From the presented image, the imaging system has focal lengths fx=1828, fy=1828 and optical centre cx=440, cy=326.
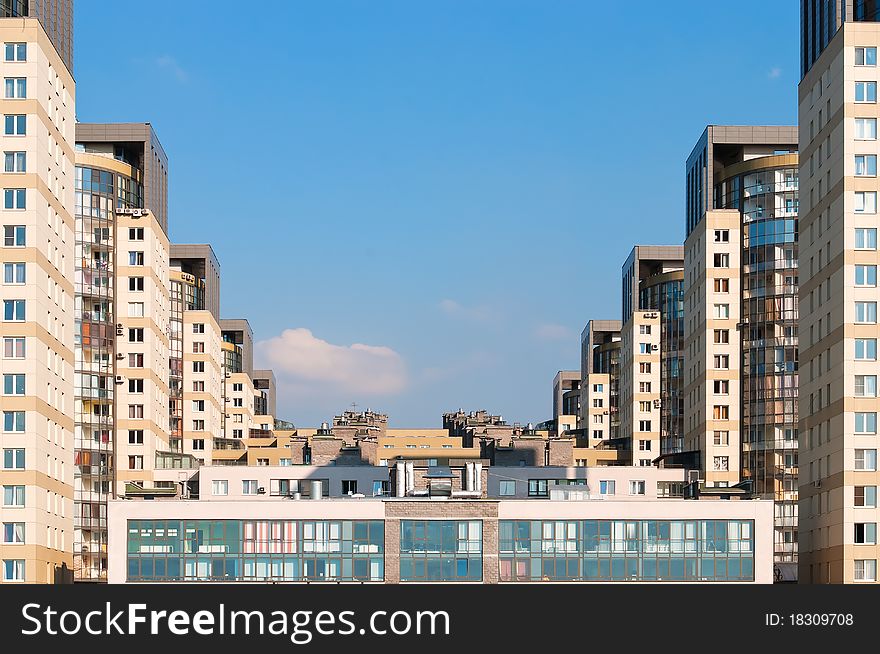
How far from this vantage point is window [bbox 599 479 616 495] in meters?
183

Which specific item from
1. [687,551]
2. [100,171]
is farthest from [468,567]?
[100,171]

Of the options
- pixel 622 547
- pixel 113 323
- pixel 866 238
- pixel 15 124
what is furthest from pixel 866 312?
pixel 113 323

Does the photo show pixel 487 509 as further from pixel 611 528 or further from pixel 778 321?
pixel 778 321

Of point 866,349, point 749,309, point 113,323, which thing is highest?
point 749,309

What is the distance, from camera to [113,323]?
187875mm

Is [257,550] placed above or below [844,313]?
below

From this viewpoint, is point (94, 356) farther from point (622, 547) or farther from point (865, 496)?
point (865, 496)

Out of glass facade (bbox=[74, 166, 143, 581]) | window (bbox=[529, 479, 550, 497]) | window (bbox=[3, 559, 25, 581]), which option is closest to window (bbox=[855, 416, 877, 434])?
window (bbox=[529, 479, 550, 497])

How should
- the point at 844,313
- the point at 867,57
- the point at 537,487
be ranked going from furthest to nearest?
the point at 537,487 → the point at 867,57 → the point at 844,313

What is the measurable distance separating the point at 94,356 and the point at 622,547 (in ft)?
229

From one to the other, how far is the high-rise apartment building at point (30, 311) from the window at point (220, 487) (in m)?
38.7

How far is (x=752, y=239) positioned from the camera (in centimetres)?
19125

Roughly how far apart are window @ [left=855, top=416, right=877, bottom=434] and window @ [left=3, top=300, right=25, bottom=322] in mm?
61215

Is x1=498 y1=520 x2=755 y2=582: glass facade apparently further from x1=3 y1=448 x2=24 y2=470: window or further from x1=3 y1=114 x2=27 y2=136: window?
x1=3 y1=114 x2=27 y2=136: window
